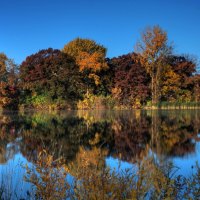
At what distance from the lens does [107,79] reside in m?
37.1

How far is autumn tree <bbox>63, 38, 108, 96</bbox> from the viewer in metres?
36.3

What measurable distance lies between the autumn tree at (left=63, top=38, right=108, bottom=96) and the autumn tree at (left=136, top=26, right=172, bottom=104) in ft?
15.1

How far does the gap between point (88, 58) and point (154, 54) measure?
7.57 metres

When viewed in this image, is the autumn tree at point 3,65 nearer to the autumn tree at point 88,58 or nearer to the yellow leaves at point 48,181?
the autumn tree at point 88,58

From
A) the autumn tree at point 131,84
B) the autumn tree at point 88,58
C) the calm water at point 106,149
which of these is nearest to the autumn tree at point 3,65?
the autumn tree at point 88,58

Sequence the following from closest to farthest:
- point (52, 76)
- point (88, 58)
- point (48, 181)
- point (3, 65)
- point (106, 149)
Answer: point (48, 181)
point (106, 149)
point (52, 76)
point (88, 58)
point (3, 65)

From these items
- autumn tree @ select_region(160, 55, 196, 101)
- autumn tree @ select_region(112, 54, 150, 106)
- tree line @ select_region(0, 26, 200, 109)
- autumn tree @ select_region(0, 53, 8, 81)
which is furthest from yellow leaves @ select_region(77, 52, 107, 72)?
autumn tree @ select_region(0, 53, 8, 81)

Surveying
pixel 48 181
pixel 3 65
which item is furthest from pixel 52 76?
pixel 48 181

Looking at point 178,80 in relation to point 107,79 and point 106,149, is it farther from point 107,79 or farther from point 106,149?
point 106,149

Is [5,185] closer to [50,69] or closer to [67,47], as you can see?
[50,69]

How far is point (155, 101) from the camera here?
113 ft

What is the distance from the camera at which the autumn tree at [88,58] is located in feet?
119

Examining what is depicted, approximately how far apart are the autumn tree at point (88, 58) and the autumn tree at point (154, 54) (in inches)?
182

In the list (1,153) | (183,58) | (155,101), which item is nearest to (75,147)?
(1,153)
